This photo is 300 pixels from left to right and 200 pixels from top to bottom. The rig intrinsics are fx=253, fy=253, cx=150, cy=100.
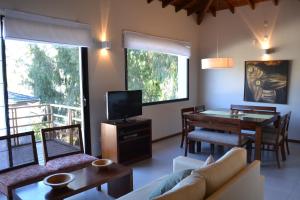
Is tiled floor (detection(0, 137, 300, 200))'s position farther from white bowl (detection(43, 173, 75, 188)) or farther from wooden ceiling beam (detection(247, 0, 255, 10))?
wooden ceiling beam (detection(247, 0, 255, 10))

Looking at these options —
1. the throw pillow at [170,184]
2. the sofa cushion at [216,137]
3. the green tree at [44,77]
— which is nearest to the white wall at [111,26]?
the green tree at [44,77]

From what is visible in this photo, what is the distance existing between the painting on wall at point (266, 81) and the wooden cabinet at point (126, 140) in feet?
9.22

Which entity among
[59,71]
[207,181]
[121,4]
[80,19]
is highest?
[121,4]

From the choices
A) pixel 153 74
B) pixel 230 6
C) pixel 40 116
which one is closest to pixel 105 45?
pixel 40 116

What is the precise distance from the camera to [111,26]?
4.44 m

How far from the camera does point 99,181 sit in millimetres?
2488

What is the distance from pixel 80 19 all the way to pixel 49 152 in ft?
6.85

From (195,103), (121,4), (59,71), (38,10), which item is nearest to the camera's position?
(38,10)

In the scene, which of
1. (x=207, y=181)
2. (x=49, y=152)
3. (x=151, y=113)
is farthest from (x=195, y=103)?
(x=207, y=181)

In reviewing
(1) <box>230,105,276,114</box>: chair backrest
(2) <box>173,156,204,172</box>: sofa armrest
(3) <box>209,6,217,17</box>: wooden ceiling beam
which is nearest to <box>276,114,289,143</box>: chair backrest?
(1) <box>230,105,276,114</box>: chair backrest

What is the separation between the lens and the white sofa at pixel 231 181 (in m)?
1.69

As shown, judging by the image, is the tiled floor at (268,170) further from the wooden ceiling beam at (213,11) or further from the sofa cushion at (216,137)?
the wooden ceiling beam at (213,11)

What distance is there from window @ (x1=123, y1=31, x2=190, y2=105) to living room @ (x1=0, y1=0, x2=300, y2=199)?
0.13 metres

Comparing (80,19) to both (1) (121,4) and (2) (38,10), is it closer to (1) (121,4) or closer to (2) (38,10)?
(2) (38,10)
